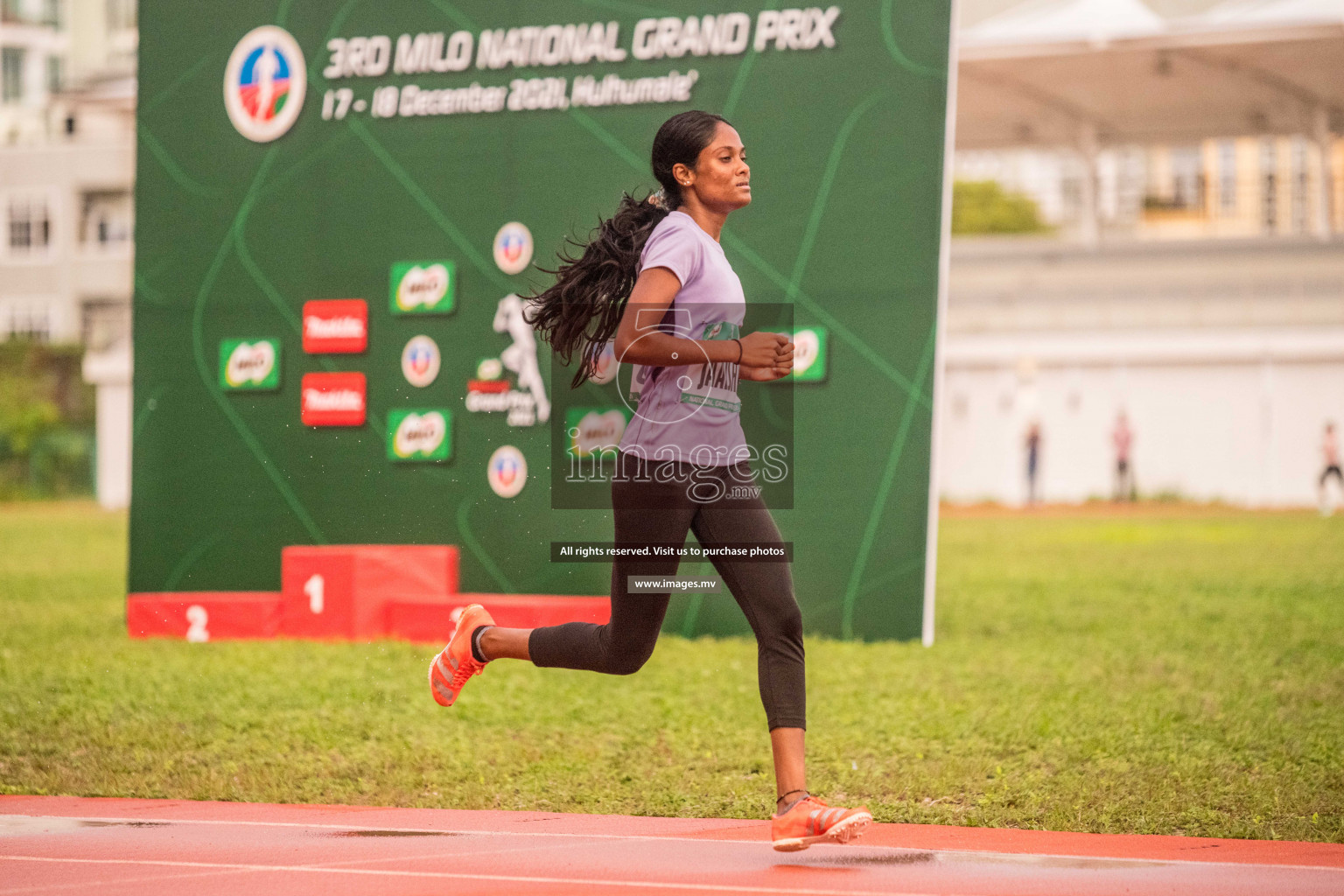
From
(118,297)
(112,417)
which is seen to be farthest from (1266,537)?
(118,297)

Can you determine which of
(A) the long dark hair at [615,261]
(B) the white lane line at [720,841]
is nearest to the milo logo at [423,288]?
(B) the white lane line at [720,841]

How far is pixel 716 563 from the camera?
4.38m

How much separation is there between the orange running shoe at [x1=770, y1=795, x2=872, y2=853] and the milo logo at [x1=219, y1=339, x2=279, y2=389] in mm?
6708

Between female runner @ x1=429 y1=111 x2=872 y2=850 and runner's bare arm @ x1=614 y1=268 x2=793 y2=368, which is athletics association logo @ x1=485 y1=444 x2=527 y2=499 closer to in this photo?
female runner @ x1=429 y1=111 x2=872 y2=850

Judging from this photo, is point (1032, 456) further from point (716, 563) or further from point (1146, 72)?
point (716, 563)

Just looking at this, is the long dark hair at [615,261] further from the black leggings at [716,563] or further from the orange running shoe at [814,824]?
the orange running shoe at [814,824]

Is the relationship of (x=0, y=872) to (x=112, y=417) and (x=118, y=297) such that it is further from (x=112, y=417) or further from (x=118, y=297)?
(x=118, y=297)


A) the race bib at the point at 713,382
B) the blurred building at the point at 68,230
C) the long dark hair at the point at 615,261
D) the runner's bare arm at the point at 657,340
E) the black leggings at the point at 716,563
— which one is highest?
the blurred building at the point at 68,230

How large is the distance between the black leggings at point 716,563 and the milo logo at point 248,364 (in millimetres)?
6230

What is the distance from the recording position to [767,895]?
13.0 ft

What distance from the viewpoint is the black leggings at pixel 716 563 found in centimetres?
436

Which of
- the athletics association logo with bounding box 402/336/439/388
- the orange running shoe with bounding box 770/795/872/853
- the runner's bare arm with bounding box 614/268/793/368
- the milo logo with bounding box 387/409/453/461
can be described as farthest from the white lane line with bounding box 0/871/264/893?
the athletics association logo with bounding box 402/336/439/388

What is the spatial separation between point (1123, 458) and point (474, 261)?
22261mm

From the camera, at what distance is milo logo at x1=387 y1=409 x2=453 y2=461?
9844 mm
